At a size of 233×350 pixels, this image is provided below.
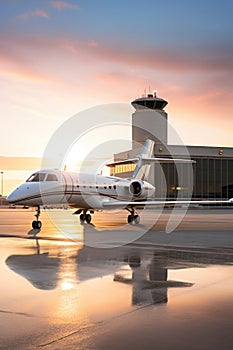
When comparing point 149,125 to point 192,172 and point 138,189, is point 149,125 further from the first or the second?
point 138,189

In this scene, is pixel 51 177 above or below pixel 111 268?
above

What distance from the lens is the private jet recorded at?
23.5 metres

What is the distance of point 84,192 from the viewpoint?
27.5 metres

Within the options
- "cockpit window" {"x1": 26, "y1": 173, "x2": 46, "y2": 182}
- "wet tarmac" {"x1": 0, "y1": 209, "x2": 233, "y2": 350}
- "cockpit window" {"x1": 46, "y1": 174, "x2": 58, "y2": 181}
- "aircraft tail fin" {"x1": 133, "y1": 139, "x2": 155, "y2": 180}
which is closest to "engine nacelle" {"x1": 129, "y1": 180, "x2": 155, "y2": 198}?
"aircraft tail fin" {"x1": 133, "y1": 139, "x2": 155, "y2": 180}

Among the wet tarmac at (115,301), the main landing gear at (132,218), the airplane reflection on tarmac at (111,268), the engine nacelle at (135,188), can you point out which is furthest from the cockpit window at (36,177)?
the wet tarmac at (115,301)

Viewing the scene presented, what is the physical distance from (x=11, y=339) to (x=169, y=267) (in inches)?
223

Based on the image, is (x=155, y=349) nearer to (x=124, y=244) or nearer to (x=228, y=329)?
(x=228, y=329)

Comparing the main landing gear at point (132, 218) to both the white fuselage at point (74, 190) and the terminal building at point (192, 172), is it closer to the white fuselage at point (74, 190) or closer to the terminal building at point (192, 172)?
the white fuselage at point (74, 190)

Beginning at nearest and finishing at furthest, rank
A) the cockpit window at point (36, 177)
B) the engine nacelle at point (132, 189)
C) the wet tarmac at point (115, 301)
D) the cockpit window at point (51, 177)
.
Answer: the wet tarmac at point (115, 301) → the cockpit window at point (36, 177) → the cockpit window at point (51, 177) → the engine nacelle at point (132, 189)

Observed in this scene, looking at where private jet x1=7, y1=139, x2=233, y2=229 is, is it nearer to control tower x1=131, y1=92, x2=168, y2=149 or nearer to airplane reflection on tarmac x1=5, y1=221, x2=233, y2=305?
airplane reflection on tarmac x1=5, y1=221, x2=233, y2=305

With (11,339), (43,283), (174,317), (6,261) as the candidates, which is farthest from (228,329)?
(6,261)

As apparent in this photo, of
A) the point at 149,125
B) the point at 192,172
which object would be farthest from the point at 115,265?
the point at 149,125

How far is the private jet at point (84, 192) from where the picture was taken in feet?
76.9

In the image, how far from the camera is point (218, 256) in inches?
472
